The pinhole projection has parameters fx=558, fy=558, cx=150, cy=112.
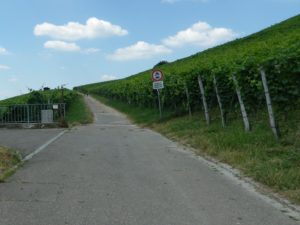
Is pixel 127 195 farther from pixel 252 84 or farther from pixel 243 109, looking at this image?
pixel 243 109

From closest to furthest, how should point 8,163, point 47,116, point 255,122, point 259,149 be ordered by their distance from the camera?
point 8,163 < point 259,149 < point 255,122 < point 47,116

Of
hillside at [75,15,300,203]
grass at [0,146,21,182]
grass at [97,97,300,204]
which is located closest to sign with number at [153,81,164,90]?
hillside at [75,15,300,203]

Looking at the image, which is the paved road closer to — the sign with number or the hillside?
the hillside

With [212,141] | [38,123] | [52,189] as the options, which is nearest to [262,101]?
[212,141]

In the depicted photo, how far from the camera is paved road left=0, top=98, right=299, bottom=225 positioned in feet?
23.6

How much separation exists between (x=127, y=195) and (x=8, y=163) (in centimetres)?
450

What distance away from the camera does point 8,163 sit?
1227cm

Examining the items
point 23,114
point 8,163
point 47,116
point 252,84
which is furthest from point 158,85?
point 8,163

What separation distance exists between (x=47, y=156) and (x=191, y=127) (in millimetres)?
7625

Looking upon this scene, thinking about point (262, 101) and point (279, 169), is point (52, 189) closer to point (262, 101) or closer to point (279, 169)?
point (279, 169)

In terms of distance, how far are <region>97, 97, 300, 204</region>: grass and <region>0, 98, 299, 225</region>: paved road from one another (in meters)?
0.56

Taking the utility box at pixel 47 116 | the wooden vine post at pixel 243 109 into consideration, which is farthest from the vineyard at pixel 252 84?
the utility box at pixel 47 116

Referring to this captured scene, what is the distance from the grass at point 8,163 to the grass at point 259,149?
4.55 meters

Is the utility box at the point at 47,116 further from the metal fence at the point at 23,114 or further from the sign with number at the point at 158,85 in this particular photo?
the sign with number at the point at 158,85
